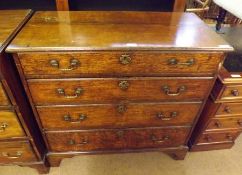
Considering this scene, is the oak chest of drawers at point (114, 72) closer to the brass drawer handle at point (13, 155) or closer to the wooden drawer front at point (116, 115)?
the wooden drawer front at point (116, 115)

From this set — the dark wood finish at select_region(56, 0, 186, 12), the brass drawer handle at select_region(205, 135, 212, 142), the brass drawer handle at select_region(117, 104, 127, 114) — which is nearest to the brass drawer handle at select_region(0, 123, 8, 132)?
the brass drawer handle at select_region(117, 104, 127, 114)

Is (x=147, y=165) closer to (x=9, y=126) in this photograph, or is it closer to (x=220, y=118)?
(x=220, y=118)

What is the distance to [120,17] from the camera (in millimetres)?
1108

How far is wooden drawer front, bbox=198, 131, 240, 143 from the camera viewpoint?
1415 mm

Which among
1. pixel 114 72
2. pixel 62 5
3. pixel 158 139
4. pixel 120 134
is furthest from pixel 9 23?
pixel 158 139

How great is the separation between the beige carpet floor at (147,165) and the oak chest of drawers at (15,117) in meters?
0.16

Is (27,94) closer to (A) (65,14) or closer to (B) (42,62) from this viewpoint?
(B) (42,62)

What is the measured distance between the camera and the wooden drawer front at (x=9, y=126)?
3.28ft

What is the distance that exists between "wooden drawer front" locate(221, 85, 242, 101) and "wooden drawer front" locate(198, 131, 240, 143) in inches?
13.1

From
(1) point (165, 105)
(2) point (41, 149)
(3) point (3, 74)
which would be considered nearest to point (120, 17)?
(1) point (165, 105)

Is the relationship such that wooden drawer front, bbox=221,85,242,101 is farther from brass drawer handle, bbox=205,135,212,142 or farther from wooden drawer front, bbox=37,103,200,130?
brass drawer handle, bbox=205,135,212,142

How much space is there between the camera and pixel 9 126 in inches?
41.3

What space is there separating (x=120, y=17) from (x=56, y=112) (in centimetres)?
62

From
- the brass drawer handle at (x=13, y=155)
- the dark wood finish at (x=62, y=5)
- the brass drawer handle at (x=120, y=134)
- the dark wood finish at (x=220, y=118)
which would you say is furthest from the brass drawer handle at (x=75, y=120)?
the dark wood finish at (x=220, y=118)
